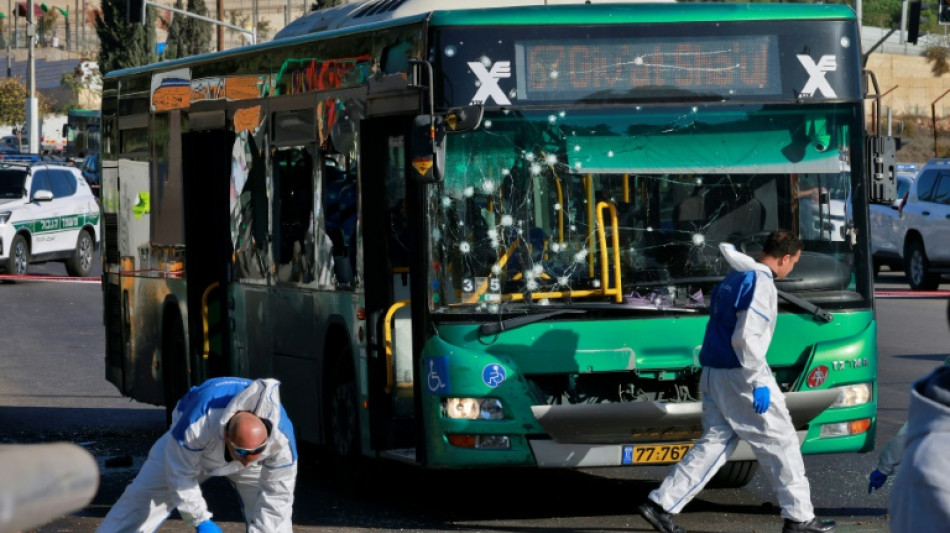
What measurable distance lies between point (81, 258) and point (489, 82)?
22.5 metres

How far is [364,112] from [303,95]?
924 millimetres

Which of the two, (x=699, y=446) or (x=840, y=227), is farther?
(x=840, y=227)

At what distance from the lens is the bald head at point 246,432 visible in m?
5.73

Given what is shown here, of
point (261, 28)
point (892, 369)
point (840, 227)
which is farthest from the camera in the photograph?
point (261, 28)

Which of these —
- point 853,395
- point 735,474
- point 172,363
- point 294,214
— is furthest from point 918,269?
point 853,395

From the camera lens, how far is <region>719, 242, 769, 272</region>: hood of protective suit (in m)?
8.00

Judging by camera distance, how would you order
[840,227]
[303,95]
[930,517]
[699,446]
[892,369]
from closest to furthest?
[930,517], [699,446], [840,227], [303,95], [892,369]

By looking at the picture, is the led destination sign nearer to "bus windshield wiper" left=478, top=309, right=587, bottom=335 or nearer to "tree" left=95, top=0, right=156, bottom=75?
"bus windshield wiper" left=478, top=309, right=587, bottom=335

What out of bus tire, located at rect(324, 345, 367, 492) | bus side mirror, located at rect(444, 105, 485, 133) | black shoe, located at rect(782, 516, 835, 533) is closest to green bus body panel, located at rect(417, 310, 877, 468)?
black shoe, located at rect(782, 516, 835, 533)

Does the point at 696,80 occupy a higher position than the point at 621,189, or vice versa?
the point at 696,80

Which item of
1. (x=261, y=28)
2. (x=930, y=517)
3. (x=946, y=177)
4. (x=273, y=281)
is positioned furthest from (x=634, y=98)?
(x=261, y=28)

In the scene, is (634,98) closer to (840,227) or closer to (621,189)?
(621,189)

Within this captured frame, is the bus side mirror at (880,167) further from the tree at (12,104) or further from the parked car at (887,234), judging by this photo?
the tree at (12,104)

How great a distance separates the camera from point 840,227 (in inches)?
345
